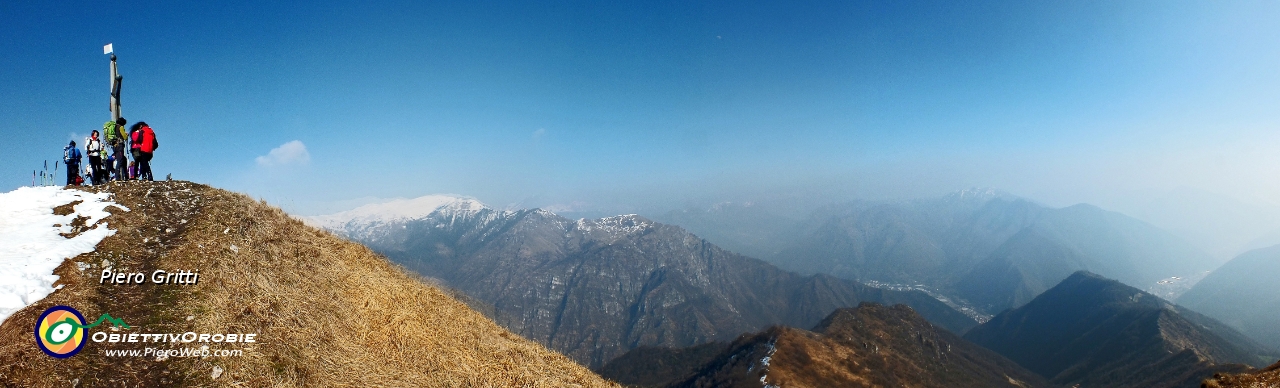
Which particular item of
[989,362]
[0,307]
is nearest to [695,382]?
[989,362]

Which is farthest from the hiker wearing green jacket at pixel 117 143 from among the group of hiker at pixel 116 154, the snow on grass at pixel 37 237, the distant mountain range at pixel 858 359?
the distant mountain range at pixel 858 359

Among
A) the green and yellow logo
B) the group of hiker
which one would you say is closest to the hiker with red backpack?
the group of hiker

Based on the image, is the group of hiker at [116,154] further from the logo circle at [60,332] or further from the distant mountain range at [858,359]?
the distant mountain range at [858,359]

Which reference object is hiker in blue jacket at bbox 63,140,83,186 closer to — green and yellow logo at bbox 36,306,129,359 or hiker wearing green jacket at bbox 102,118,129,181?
hiker wearing green jacket at bbox 102,118,129,181

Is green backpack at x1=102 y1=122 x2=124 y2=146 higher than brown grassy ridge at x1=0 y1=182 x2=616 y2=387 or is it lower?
higher

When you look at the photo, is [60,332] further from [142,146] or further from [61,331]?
[142,146]

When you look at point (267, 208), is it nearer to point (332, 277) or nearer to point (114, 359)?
point (332, 277)
